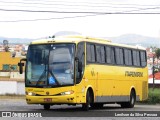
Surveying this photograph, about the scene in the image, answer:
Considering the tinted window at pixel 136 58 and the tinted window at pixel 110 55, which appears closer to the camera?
the tinted window at pixel 110 55

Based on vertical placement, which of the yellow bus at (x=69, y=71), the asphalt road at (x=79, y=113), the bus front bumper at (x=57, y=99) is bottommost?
the asphalt road at (x=79, y=113)

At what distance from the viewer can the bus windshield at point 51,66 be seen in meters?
23.8

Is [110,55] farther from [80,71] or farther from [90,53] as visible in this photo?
[80,71]

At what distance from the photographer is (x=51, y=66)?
2391 centimetres

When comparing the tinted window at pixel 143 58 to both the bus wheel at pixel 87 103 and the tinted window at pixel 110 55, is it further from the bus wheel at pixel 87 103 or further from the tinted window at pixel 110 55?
the bus wheel at pixel 87 103

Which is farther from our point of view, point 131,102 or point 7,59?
point 7,59

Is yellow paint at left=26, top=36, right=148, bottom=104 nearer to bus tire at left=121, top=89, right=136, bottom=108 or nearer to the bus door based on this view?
the bus door

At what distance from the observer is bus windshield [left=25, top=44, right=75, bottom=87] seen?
23766mm

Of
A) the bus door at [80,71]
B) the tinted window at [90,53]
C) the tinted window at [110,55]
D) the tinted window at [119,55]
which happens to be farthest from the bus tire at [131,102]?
the bus door at [80,71]

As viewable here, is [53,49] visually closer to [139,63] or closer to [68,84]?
[68,84]

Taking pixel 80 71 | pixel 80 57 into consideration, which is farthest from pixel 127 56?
pixel 80 71

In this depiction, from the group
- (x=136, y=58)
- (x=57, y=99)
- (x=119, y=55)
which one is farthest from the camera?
(x=136, y=58)

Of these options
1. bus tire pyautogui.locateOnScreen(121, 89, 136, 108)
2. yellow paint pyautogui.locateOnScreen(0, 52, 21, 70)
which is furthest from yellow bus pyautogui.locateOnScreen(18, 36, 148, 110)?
yellow paint pyautogui.locateOnScreen(0, 52, 21, 70)

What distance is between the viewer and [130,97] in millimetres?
31281
